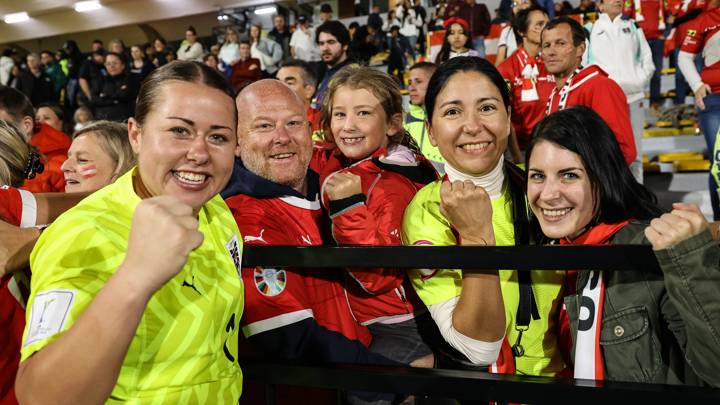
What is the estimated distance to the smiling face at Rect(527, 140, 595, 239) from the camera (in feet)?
5.73

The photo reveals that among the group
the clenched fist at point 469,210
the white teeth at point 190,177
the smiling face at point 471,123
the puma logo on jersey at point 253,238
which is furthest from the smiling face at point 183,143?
the smiling face at point 471,123

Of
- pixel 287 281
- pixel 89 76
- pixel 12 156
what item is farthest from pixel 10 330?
pixel 89 76

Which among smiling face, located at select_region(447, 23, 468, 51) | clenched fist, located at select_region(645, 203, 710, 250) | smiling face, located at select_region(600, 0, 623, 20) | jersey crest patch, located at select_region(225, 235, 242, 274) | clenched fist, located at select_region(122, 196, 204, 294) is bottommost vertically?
jersey crest patch, located at select_region(225, 235, 242, 274)

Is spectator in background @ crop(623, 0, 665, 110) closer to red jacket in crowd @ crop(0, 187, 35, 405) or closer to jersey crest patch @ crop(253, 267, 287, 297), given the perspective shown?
jersey crest patch @ crop(253, 267, 287, 297)

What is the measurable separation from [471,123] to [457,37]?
4.16 m

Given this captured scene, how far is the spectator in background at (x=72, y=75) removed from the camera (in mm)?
14055

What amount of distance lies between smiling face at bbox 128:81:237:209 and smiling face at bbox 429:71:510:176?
33.9 inches

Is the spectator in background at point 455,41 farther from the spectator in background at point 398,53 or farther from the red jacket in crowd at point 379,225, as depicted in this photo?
the spectator in background at point 398,53

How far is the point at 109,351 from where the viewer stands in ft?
3.25

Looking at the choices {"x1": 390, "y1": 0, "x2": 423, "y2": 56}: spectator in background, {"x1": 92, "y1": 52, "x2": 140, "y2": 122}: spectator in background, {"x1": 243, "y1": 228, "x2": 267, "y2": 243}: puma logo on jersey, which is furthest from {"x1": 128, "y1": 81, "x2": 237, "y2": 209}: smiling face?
{"x1": 390, "y1": 0, "x2": 423, "y2": 56}: spectator in background

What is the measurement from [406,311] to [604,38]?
4551 millimetres

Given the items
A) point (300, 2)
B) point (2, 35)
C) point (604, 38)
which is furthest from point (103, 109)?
point (2, 35)

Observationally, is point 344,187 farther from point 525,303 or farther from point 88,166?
point 88,166

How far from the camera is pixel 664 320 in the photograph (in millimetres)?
1449
